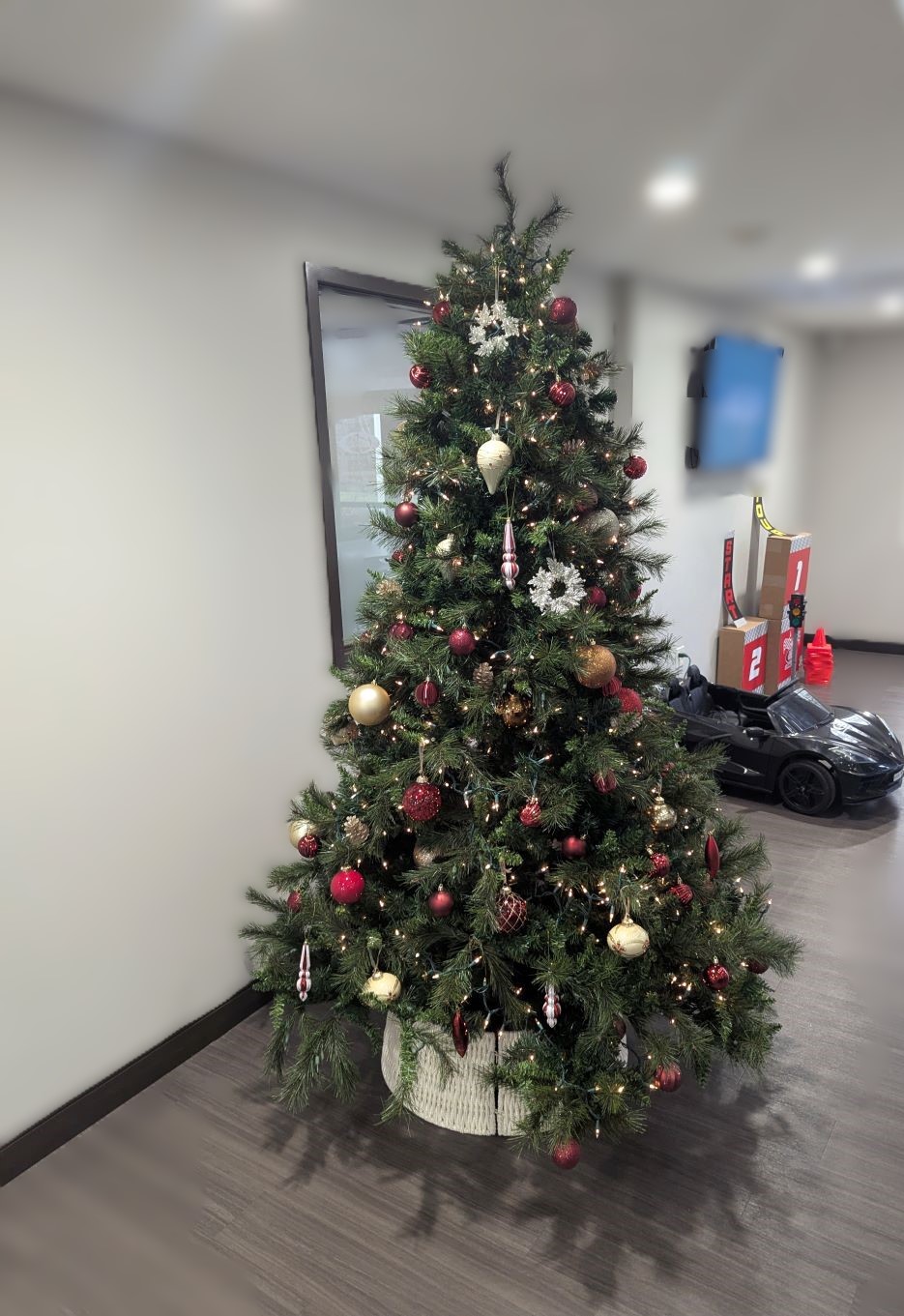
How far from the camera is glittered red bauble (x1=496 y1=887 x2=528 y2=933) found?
202cm

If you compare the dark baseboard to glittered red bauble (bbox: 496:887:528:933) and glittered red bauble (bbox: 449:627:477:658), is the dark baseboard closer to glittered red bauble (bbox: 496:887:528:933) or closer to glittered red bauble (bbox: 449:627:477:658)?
glittered red bauble (bbox: 496:887:528:933)

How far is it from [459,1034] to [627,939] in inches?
19.8

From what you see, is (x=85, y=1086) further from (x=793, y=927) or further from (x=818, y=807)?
(x=818, y=807)

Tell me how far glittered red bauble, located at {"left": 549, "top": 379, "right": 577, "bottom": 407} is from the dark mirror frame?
0.86 meters

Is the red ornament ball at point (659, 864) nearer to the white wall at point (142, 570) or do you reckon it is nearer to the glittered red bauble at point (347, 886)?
the glittered red bauble at point (347, 886)

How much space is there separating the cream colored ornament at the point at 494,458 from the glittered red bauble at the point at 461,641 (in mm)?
382

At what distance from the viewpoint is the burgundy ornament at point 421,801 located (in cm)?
205

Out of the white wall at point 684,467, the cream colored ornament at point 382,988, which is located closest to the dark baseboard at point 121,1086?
the cream colored ornament at point 382,988

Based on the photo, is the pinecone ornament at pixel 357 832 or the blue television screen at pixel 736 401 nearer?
the pinecone ornament at pixel 357 832

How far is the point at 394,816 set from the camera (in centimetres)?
227

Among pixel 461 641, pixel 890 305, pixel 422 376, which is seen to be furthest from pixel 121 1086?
pixel 890 305

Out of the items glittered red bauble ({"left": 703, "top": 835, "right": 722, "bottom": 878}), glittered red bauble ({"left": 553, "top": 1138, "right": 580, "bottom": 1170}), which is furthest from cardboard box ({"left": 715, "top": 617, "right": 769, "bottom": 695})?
glittered red bauble ({"left": 553, "top": 1138, "right": 580, "bottom": 1170})

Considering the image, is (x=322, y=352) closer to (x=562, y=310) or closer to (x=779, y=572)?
(x=562, y=310)

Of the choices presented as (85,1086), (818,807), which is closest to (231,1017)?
(85,1086)
